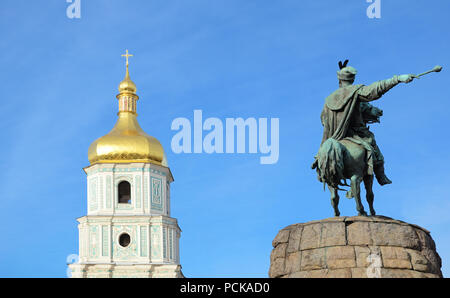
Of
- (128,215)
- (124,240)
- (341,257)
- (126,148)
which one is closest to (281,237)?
(341,257)

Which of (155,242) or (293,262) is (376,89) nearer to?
(293,262)

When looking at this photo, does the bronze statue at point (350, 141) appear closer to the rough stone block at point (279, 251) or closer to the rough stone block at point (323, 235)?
the rough stone block at point (323, 235)

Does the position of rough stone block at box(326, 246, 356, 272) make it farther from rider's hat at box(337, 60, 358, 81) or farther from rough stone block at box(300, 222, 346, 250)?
rider's hat at box(337, 60, 358, 81)

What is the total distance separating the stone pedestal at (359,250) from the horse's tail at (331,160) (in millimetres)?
882

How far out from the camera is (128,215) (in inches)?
2474

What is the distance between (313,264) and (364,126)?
2.88 m

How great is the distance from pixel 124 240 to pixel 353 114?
46.1 m

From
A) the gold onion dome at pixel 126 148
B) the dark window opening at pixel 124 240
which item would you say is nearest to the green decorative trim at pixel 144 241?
the dark window opening at pixel 124 240

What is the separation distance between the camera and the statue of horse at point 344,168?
57.6ft

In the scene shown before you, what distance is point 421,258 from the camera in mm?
16797

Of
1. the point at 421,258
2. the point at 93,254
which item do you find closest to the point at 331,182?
the point at 421,258
